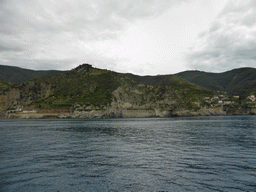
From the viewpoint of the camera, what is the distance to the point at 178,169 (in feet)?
73.5

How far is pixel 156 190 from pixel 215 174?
7.89 metres

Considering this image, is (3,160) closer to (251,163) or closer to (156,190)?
(156,190)

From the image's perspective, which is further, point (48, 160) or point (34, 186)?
point (48, 160)

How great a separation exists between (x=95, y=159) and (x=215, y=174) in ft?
50.8

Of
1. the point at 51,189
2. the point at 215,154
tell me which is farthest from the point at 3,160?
the point at 215,154

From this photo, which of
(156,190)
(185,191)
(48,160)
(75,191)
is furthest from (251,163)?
(48,160)

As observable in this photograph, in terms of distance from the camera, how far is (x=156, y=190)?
53.6 ft

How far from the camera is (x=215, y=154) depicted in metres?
30.4

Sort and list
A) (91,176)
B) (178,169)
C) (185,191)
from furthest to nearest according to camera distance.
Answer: (178,169), (91,176), (185,191)

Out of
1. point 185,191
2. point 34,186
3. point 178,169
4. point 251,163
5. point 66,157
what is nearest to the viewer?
point 185,191

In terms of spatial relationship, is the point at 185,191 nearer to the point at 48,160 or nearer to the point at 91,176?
the point at 91,176

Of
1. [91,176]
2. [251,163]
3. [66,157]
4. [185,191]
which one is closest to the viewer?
[185,191]

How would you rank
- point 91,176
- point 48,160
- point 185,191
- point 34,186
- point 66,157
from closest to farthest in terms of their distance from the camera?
1. point 185,191
2. point 34,186
3. point 91,176
4. point 48,160
5. point 66,157

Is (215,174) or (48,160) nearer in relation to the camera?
(215,174)
